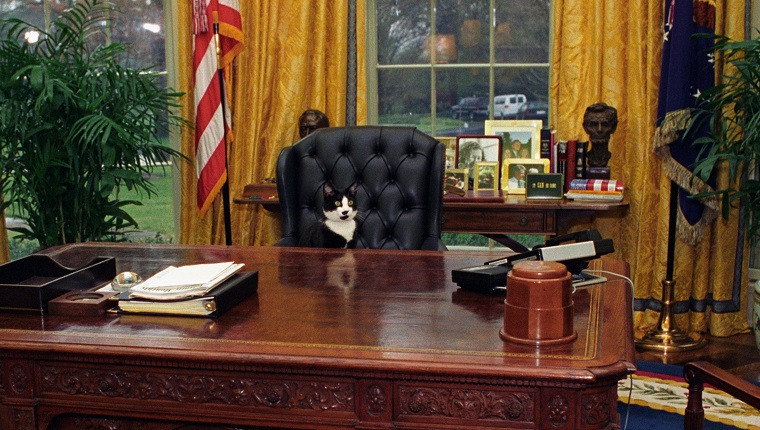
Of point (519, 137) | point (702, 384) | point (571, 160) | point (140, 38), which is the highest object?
point (140, 38)

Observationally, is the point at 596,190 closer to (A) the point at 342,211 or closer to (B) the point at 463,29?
(B) the point at 463,29

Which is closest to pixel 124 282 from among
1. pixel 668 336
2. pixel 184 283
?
pixel 184 283

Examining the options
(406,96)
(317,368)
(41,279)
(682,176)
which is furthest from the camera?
(406,96)

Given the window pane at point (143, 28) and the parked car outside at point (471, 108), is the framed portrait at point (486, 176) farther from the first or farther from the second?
the window pane at point (143, 28)

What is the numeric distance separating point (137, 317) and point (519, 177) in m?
2.40

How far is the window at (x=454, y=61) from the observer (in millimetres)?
4098

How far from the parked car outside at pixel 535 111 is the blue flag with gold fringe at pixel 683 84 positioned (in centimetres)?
64

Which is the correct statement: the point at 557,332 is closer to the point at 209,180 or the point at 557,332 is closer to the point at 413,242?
the point at 413,242

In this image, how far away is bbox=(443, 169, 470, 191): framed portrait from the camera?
12.3ft

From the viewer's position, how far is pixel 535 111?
412 centimetres

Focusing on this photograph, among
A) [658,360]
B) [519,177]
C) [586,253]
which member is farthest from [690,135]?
[586,253]

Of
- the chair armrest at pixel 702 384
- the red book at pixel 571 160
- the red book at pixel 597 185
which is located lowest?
the chair armrest at pixel 702 384

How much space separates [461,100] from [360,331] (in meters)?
2.79

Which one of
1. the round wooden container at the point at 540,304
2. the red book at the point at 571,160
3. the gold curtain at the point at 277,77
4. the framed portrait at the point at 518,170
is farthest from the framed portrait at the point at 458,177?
the round wooden container at the point at 540,304
